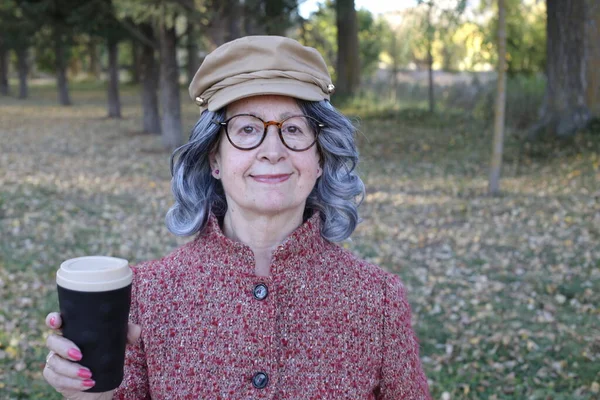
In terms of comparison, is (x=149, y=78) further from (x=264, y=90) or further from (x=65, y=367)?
(x=65, y=367)

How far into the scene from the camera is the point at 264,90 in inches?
77.9

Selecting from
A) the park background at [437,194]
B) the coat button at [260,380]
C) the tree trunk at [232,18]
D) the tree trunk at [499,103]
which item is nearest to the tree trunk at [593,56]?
the park background at [437,194]

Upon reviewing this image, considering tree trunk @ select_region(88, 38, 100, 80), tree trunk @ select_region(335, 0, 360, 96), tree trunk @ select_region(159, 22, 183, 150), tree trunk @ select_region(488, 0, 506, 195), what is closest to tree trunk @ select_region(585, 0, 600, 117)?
tree trunk @ select_region(488, 0, 506, 195)

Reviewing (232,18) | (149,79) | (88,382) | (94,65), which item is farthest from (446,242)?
(94,65)

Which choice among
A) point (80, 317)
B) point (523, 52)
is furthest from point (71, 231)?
point (523, 52)

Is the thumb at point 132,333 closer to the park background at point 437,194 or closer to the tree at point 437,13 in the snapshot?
the park background at point 437,194

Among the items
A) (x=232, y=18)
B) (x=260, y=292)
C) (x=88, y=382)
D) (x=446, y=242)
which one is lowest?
(x=446, y=242)

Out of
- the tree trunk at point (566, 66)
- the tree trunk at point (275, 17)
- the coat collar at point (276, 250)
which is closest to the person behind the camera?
the coat collar at point (276, 250)

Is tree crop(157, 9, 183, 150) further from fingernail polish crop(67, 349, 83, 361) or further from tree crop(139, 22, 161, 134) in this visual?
fingernail polish crop(67, 349, 83, 361)

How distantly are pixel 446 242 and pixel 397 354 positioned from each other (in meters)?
6.51

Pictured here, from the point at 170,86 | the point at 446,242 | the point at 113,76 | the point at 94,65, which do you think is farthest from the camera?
the point at 94,65

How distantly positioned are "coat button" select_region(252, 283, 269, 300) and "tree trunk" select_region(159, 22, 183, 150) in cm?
1483

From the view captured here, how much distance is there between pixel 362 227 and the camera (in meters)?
9.23

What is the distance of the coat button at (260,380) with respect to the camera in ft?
6.35
